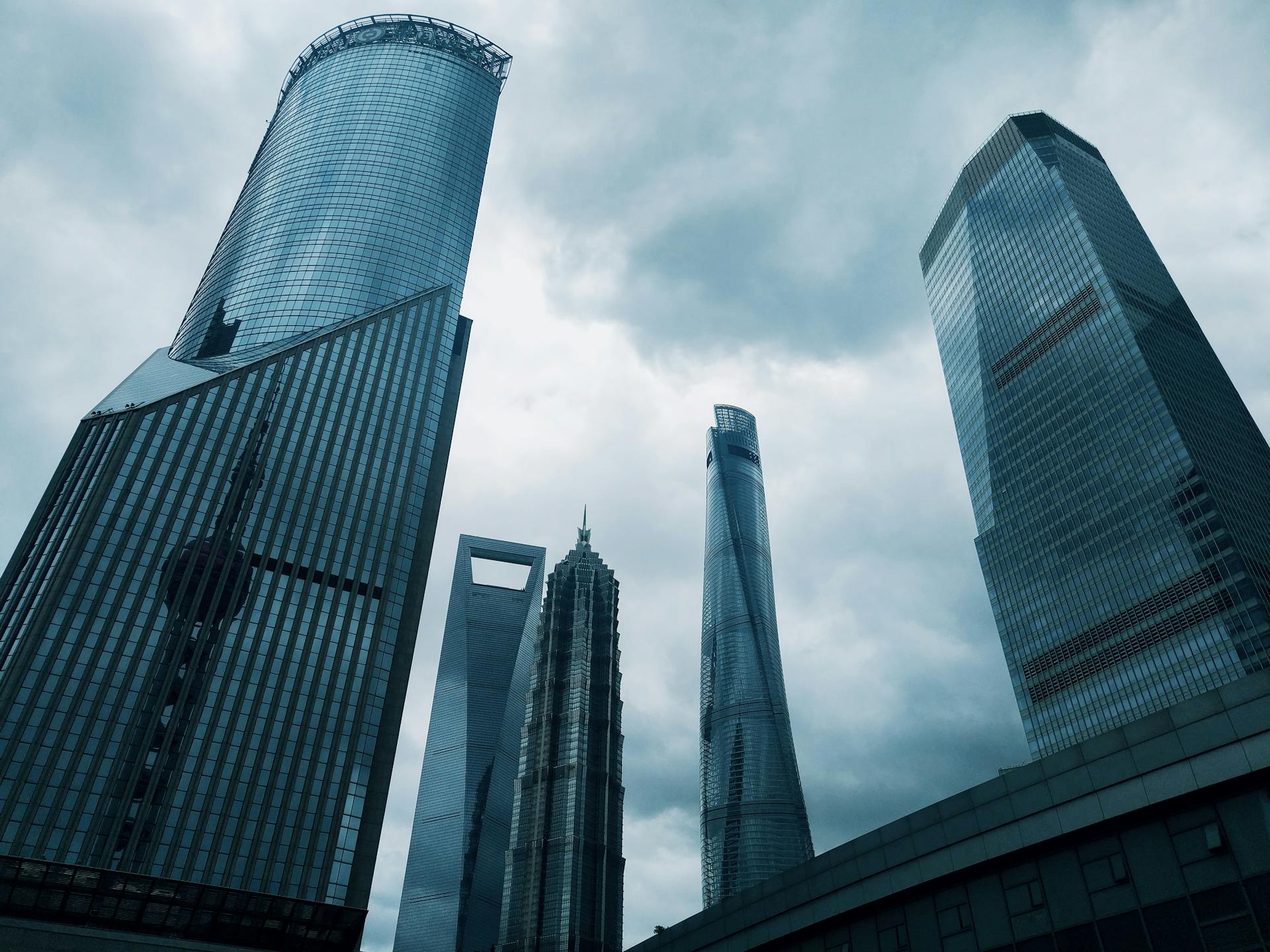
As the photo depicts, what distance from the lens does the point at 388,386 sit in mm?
141000

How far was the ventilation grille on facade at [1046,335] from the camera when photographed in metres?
166

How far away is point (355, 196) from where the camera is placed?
16412 cm

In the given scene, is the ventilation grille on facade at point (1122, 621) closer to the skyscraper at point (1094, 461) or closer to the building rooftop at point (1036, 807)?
the skyscraper at point (1094, 461)

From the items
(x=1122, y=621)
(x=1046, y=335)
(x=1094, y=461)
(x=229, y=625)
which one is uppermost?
(x=1046, y=335)

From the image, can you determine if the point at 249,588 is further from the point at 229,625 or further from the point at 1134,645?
the point at 1134,645

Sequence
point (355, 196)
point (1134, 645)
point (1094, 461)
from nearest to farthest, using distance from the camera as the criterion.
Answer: point (1134, 645)
point (1094, 461)
point (355, 196)

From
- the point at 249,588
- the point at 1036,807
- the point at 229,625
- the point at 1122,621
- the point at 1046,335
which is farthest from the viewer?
the point at 1046,335

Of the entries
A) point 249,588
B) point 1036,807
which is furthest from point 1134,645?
point 1036,807

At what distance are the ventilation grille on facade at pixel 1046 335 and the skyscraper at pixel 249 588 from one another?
101 meters

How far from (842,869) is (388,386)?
11614cm

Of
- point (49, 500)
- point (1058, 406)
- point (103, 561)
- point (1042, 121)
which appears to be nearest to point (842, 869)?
point (103, 561)

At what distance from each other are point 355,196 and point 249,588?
7671 cm

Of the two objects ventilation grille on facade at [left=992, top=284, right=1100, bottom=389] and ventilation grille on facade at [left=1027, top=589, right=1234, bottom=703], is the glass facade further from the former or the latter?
ventilation grille on facade at [left=992, top=284, right=1100, bottom=389]

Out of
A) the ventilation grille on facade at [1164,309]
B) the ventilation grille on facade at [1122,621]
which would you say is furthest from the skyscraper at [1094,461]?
the ventilation grille on facade at [1164,309]
